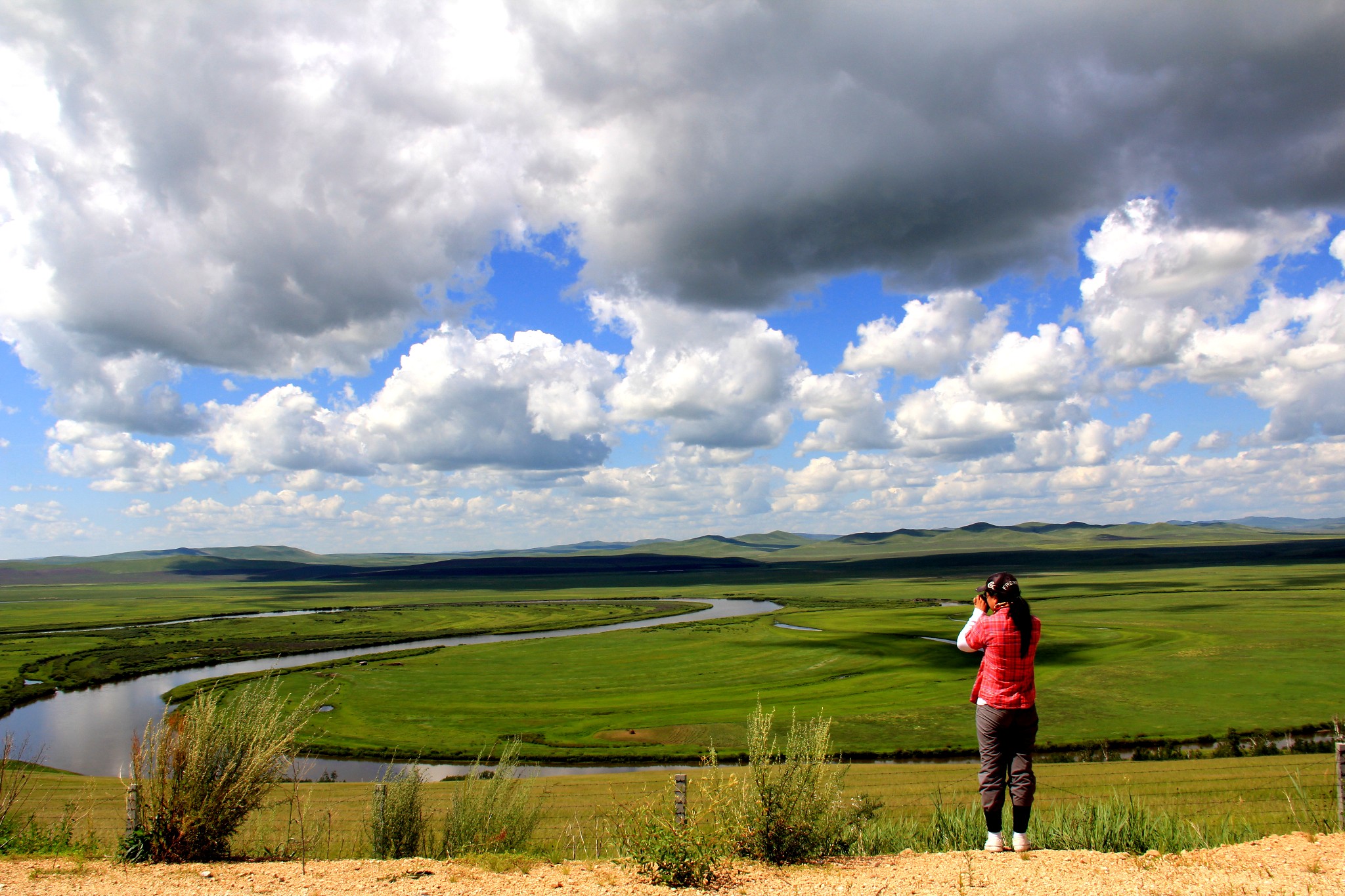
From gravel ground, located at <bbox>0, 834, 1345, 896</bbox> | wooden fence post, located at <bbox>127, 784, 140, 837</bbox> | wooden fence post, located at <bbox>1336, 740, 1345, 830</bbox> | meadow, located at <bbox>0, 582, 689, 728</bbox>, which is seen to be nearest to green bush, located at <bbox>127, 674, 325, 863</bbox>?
wooden fence post, located at <bbox>127, 784, 140, 837</bbox>

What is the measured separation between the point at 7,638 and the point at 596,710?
74.2 m

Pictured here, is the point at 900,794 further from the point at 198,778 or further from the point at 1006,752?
the point at 198,778

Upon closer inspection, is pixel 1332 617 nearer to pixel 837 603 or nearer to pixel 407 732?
pixel 837 603

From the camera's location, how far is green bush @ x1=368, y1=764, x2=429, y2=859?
34.6ft

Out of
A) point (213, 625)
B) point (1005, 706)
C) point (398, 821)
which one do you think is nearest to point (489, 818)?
point (398, 821)

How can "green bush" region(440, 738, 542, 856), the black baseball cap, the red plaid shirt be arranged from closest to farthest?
the red plaid shirt
the black baseball cap
"green bush" region(440, 738, 542, 856)

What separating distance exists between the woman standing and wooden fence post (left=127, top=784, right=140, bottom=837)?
30.4 feet

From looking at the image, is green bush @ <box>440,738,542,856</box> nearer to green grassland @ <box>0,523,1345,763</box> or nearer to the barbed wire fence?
the barbed wire fence

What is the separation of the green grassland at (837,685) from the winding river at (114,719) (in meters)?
3.18

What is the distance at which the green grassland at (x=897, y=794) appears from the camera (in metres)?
14.9

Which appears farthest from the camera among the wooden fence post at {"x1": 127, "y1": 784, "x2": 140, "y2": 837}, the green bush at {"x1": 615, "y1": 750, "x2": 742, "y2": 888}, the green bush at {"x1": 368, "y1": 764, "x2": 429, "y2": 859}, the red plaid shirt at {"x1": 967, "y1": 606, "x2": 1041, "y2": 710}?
the green bush at {"x1": 368, "y1": 764, "x2": 429, "y2": 859}

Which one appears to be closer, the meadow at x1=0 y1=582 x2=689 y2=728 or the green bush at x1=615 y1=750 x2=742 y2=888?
the green bush at x1=615 y1=750 x2=742 y2=888

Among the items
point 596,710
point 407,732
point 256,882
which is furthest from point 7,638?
point 256,882

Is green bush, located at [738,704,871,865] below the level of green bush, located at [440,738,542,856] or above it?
above
